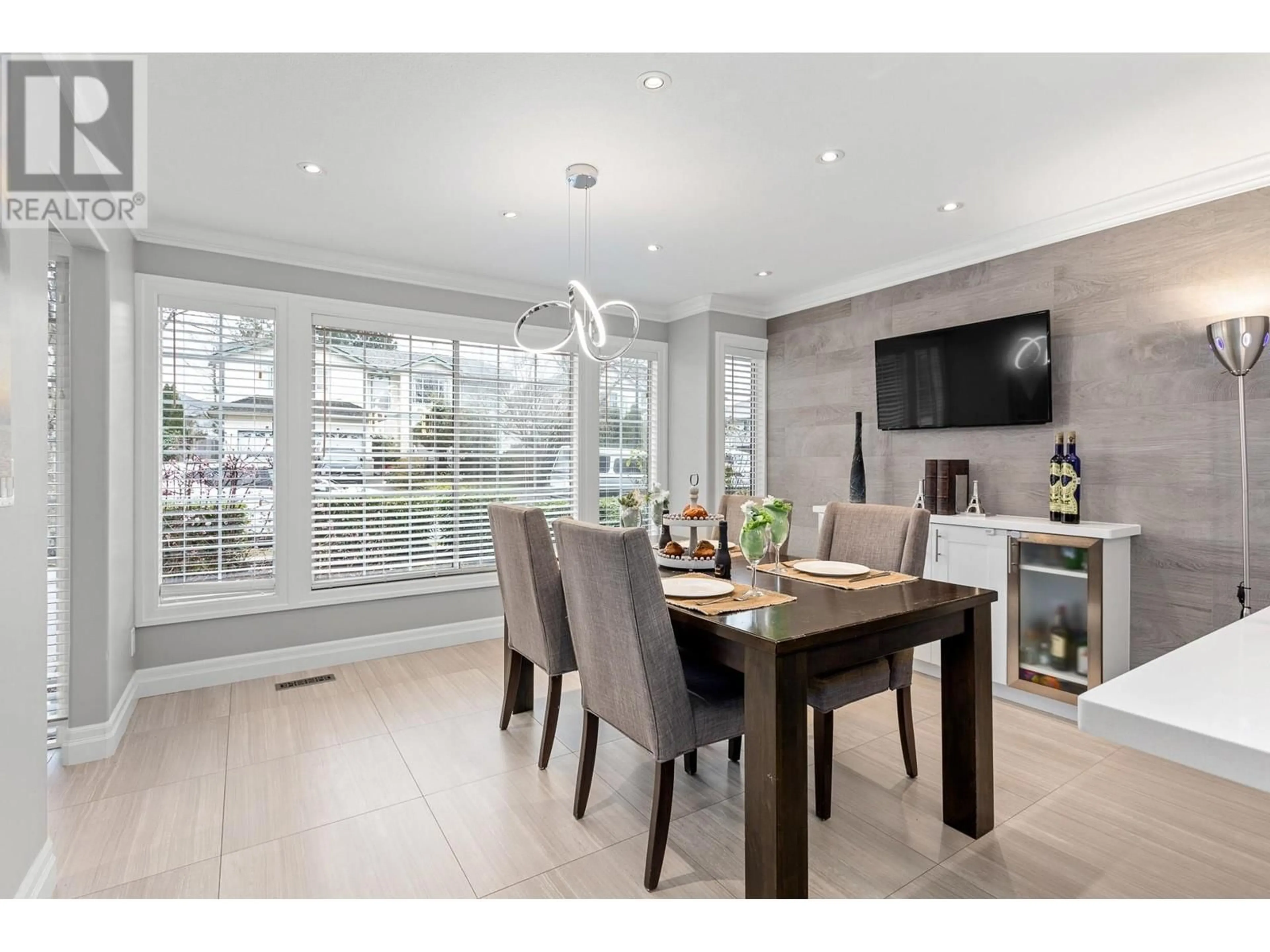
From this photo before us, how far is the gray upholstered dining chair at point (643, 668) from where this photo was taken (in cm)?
175

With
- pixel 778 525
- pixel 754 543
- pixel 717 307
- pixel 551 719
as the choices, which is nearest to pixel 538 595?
pixel 551 719

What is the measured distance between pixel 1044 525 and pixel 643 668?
2.42 meters

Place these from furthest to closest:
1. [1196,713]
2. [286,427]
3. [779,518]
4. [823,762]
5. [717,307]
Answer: [717,307]
[286,427]
[779,518]
[823,762]
[1196,713]

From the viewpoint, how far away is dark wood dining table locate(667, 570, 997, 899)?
1579 millimetres

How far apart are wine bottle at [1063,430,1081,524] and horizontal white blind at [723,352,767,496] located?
2193 mm

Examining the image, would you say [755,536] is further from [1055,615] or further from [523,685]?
[1055,615]

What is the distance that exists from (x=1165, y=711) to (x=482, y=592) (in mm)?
3980

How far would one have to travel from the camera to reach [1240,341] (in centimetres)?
258

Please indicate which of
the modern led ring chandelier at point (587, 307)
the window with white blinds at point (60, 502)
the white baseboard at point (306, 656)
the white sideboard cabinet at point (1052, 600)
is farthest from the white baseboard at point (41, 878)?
the white sideboard cabinet at point (1052, 600)

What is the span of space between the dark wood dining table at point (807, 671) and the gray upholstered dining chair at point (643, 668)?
0.13 m

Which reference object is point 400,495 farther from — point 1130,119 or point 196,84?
point 1130,119

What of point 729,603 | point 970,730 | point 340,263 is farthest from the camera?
point 340,263

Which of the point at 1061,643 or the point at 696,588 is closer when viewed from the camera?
the point at 696,588
